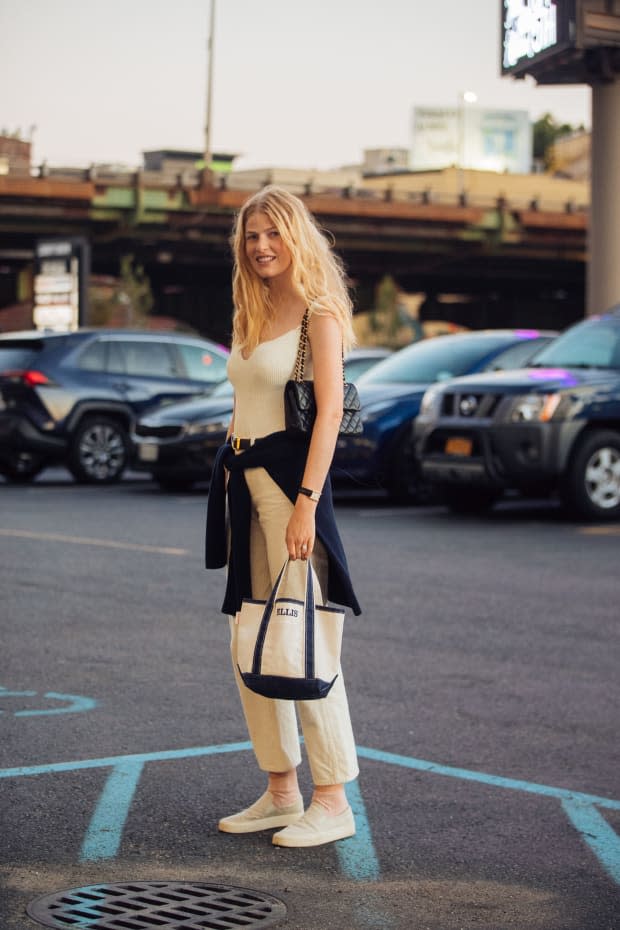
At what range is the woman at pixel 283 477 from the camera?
4.48 m

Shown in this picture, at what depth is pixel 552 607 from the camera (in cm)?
904

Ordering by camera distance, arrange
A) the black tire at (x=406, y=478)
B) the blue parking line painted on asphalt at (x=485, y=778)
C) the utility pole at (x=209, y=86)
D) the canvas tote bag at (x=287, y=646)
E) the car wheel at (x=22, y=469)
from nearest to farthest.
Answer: the canvas tote bag at (x=287, y=646) < the blue parking line painted on asphalt at (x=485, y=778) < the black tire at (x=406, y=478) < the car wheel at (x=22, y=469) < the utility pole at (x=209, y=86)

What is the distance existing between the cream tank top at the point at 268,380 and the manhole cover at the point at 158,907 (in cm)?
129

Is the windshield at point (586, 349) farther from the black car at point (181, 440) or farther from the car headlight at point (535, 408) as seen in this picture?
the black car at point (181, 440)

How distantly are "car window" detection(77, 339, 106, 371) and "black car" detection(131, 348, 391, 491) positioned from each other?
163cm

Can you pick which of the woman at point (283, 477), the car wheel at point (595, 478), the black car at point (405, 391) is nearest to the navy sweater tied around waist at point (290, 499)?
the woman at point (283, 477)

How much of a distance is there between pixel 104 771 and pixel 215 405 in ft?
39.1

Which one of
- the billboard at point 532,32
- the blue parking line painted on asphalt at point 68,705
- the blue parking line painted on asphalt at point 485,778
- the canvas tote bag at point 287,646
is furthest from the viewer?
the billboard at point 532,32

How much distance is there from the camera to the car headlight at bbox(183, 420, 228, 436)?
16500 mm

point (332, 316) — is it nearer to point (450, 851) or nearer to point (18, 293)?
point (450, 851)

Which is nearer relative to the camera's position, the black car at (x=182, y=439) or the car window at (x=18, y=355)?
the black car at (x=182, y=439)

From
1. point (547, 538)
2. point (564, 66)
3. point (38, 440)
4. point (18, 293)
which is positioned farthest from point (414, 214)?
point (547, 538)

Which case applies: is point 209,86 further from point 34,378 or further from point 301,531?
point 301,531

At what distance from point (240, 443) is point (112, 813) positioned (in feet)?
3.87
